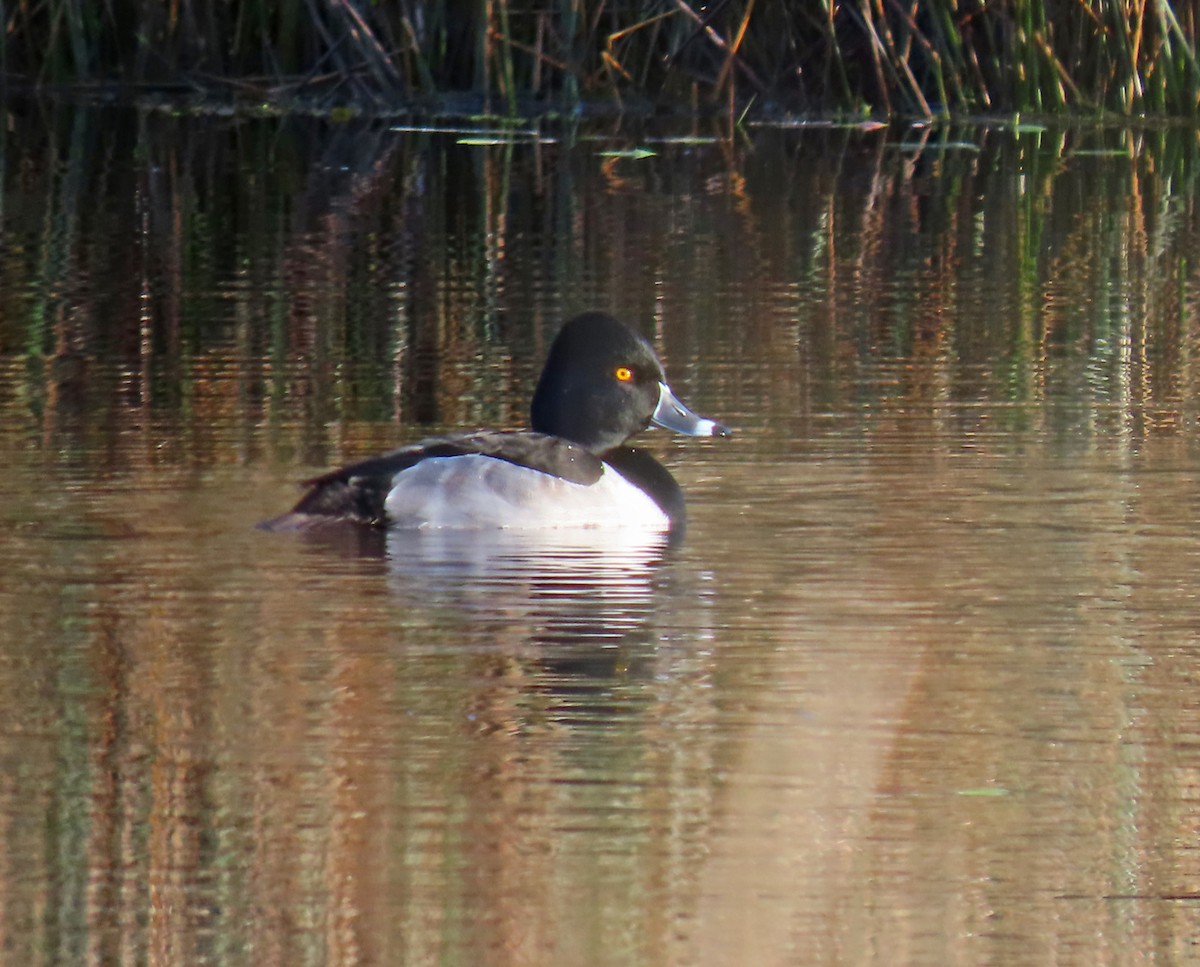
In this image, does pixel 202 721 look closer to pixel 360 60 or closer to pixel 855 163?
pixel 855 163

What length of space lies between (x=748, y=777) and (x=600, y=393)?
9.98 ft

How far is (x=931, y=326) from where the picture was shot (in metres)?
9.96

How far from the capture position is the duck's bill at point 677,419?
759cm

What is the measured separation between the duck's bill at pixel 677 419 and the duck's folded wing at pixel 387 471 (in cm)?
61

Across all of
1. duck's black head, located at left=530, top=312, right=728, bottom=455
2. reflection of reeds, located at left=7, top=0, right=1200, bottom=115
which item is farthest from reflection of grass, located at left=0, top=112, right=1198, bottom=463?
duck's black head, located at left=530, top=312, right=728, bottom=455

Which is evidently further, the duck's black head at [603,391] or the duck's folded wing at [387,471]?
the duck's black head at [603,391]

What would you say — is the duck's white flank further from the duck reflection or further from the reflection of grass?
the reflection of grass

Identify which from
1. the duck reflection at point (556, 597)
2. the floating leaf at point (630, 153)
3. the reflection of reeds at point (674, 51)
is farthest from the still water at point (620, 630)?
the reflection of reeds at point (674, 51)

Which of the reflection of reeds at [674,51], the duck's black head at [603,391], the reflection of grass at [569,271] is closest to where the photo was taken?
the duck's black head at [603,391]

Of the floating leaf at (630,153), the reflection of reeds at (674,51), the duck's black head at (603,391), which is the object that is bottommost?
the duck's black head at (603,391)

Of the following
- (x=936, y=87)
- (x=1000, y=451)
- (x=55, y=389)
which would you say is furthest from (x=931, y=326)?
(x=936, y=87)

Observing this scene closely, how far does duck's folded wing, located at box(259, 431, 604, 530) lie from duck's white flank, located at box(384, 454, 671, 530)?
21 millimetres

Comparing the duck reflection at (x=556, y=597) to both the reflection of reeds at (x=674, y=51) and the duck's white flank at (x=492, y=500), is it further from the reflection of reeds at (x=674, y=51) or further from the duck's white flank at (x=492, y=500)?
the reflection of reeds at (x=674, y=51)

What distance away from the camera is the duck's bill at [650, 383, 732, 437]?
7.59 meters
